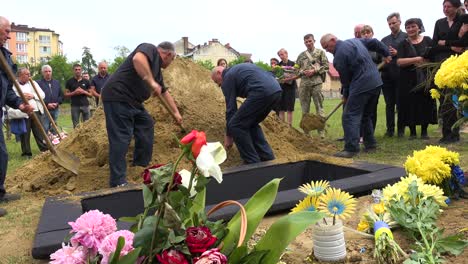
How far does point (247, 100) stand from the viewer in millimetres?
5656

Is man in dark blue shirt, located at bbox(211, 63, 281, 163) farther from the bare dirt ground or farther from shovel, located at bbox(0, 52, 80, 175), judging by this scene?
shovel, located at bbox(0, 52, 80, 175)

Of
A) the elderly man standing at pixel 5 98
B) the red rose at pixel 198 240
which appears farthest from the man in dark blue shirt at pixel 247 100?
the red rose at pixel 198 240

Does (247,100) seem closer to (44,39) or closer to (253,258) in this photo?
(253,258)

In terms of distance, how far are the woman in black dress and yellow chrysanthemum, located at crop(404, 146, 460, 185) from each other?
13.6ft

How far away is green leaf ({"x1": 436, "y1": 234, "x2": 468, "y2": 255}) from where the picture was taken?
7.34 feet

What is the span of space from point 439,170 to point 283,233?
1907mm

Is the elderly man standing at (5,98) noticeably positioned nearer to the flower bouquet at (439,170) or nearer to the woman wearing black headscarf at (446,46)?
the flower bouquet at (439,170)

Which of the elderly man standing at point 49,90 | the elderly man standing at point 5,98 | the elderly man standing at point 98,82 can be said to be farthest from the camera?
the elderly man standing at point 98,82

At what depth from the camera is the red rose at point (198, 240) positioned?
145 cm

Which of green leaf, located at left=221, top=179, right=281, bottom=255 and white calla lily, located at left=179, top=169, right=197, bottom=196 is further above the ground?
white calla lily, located at left=179, top=169, right=197, bottom=196

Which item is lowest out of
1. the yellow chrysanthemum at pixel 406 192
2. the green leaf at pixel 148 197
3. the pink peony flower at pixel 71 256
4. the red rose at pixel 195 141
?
the yellow chrysanthemum at pixel 406 192

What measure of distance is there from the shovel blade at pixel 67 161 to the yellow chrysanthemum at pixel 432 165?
3.93m

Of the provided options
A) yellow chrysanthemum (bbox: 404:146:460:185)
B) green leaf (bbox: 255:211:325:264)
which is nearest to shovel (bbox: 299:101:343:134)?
yellow chrysanthemum (bbox: 404:146:460:185)

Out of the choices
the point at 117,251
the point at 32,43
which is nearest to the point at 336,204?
the point at 117,251
